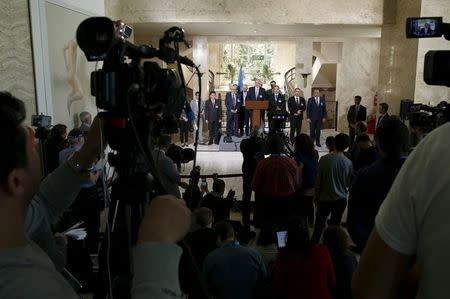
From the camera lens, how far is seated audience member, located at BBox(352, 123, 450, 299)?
889 mm

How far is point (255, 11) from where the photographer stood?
12.0 metres

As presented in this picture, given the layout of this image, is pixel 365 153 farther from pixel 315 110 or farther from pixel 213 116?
pixel 213 116

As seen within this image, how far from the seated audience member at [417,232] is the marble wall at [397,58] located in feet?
36.6

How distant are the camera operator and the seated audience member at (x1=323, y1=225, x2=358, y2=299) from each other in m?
2.23

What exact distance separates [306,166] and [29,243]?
14.2 ft

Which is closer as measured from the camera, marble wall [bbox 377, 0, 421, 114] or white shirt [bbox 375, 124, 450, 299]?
white shirt [bbox 375, 124, 450, 299]

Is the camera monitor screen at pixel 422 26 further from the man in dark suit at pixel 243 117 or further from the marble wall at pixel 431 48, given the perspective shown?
the man in dark suit at pixel 243 117

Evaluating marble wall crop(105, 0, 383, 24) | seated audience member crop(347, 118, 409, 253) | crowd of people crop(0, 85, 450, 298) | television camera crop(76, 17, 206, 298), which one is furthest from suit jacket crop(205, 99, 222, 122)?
television camera crop(76, 17, 206, 298)

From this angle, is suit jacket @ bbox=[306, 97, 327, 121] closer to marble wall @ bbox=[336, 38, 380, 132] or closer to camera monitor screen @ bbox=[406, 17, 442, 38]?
marble wall @ bbox=[336, 38, 380, 132]

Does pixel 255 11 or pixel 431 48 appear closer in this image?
pixel 431 48

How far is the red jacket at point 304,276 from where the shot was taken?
2.61 m

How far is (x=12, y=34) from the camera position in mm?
6168

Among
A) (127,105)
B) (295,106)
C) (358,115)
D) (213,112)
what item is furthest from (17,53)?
(358,115)

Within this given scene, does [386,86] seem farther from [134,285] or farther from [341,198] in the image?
[134,285]
